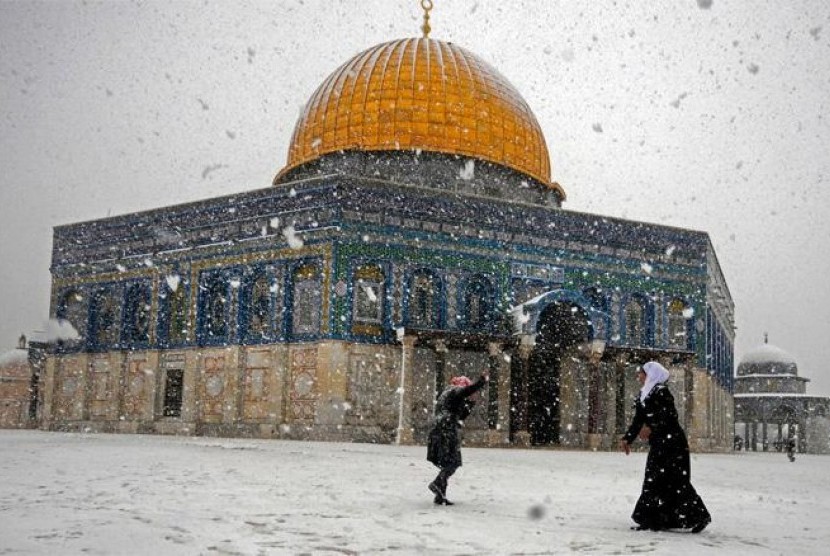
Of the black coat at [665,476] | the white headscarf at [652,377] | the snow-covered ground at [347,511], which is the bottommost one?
the snow-covered ground at [347,511]

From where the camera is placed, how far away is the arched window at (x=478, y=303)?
2352cm

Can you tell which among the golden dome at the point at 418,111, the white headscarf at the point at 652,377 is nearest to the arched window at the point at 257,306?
the golden dome at the point at 418,111

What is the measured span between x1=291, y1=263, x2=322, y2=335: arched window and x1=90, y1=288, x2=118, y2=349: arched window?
7.44 m

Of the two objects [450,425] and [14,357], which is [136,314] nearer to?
[14,357]

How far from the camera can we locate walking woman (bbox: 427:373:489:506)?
7.94m

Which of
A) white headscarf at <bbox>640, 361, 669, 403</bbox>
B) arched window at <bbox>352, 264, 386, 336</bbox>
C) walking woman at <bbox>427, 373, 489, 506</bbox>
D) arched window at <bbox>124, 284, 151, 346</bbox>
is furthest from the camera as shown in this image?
arched window at <bbox>124, 284, 151, 346</bbox>

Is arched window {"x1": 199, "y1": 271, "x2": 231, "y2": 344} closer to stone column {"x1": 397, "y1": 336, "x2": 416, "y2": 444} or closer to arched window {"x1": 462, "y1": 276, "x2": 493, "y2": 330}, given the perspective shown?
stone column {"x1": 397, "y1": 336, "x2": 416, "y2": 444}

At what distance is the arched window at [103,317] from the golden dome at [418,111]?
6.86 meters

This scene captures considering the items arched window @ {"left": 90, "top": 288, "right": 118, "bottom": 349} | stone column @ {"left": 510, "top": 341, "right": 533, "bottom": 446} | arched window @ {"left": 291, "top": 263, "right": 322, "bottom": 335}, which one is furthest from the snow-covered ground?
arched window @ {"left": 90, "top": 288, "right": 118, "bottom": 349}

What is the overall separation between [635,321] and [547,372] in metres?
3.36

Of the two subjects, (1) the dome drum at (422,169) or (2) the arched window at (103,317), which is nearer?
(1) the dome drum at (422,169)

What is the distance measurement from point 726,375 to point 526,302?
16.0 metres

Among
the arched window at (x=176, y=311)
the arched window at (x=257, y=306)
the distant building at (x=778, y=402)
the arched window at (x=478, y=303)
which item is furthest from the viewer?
the distant building at (x=778, y=402)

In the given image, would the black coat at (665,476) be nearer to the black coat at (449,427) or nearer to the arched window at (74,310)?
the black coat at (449,427)
